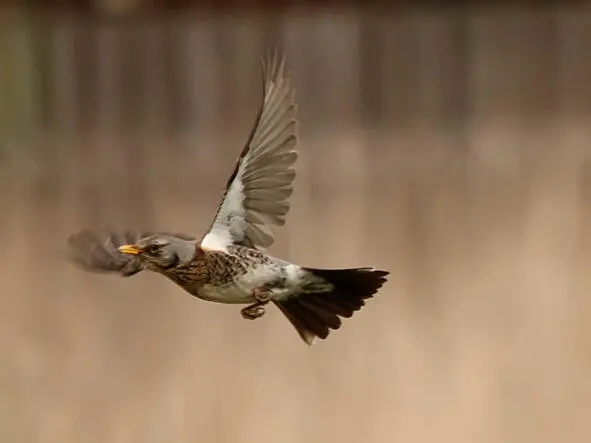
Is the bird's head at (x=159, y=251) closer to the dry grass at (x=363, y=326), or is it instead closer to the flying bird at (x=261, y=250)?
the flying bird at (x=261, y=250)

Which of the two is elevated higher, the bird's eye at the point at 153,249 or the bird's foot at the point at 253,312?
the bird's eye at the point at 153,249

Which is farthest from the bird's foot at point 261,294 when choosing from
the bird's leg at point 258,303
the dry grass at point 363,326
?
the dry grass at point 363,326

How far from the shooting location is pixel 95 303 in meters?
1.28

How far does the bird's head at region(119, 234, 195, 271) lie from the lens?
45 centimetres

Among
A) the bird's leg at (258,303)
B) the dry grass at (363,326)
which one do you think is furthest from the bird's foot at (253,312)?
the dry grass at (363,326)

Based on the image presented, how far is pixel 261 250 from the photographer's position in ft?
1.86

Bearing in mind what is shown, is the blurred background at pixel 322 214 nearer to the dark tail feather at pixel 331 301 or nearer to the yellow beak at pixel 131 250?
the dark tail feather at pixel 331 301

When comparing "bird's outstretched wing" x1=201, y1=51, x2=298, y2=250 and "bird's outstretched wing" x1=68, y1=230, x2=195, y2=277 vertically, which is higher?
"bird's outstretched wing" x1=201, y1=51, x2=298, y2=250

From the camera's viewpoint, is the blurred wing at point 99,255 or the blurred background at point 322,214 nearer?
the blurred wing at point 99,255

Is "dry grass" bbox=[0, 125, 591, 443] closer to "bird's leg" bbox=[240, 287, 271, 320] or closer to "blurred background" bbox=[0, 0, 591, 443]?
"blurred background" bbox=[0, 0, 591, 443]

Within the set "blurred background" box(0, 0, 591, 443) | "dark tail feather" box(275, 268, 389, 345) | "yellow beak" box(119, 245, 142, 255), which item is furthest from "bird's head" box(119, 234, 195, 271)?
"blurred background" box(0, 0, 591, 443)

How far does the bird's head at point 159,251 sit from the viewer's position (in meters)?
0.45

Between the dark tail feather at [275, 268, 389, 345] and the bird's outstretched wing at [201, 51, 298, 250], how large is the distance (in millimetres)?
49

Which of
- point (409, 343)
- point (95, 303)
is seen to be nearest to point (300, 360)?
point (409, 343)
